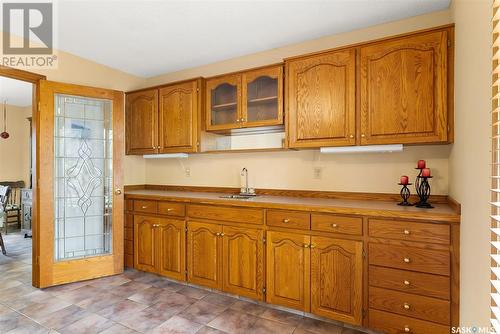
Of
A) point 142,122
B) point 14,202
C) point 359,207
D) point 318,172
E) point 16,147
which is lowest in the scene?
point 14,202

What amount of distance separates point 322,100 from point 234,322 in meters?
1.99

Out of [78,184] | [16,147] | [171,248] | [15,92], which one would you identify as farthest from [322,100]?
[16,147]

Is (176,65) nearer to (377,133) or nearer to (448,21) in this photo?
(377,133)

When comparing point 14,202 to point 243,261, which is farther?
point 14,202

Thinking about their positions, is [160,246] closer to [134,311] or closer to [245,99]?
[134,311]

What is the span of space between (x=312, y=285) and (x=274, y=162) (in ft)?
4.24

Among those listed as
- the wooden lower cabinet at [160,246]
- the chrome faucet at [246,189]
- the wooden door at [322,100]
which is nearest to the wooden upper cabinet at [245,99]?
the wooden door at [322,100]

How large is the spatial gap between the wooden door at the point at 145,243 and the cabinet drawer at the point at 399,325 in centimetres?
222

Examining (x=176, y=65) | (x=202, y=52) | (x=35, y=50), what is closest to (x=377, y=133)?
(x=202, y=52)

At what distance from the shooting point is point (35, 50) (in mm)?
2811

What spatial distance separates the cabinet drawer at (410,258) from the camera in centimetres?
172

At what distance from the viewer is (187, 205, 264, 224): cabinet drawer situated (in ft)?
7.75

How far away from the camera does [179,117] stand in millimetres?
3080

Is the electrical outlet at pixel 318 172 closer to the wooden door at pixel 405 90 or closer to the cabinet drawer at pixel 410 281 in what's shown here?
the wooden door at pixel 405 90
